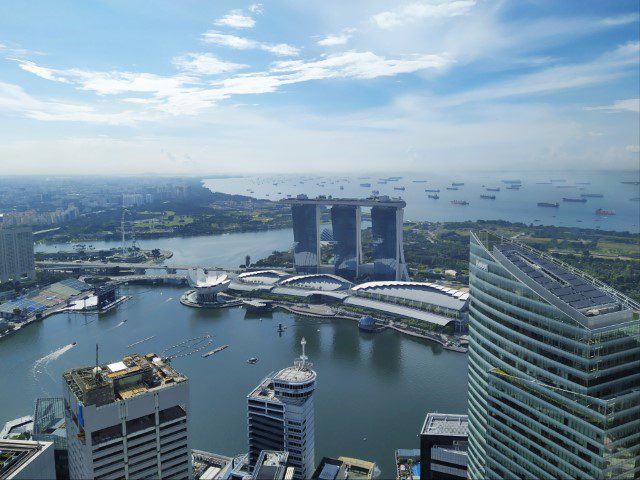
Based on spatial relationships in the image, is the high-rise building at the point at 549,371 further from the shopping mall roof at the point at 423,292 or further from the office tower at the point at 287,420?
the shopping mall roof at the point at 423,292

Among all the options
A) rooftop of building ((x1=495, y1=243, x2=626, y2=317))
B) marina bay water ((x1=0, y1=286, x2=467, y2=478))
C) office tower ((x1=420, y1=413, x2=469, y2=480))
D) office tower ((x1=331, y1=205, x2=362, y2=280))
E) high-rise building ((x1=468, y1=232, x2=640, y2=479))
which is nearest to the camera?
high-rise building ((x1=468, y1=232, x2=640, y2=479))

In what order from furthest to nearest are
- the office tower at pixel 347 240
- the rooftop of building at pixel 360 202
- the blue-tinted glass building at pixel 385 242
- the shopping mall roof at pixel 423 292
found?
the office tower at pixel 347 240
the blue-tinted glass building at pixel 385 242
the rooftop of building at pixel 360 202
the shopping mall roof at pixel 423 292

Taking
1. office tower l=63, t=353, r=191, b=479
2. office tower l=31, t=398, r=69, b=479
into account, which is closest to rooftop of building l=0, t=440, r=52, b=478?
office tower l=63, t=353, r=191, b=479

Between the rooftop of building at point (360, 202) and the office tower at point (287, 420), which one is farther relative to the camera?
the rooftop of building at point (360, 202)

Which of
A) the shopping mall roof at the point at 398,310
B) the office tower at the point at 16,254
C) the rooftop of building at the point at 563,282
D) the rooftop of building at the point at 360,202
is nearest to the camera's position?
the rooftop of building at the point at 563,282

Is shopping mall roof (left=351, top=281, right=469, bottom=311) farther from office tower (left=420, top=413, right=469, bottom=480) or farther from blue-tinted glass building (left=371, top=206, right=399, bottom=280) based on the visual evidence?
office tower (left=420, top=413, right=469, bottom=480)

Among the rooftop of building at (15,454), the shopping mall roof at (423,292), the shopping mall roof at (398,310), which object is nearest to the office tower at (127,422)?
the rooftop of building at (15,454)
